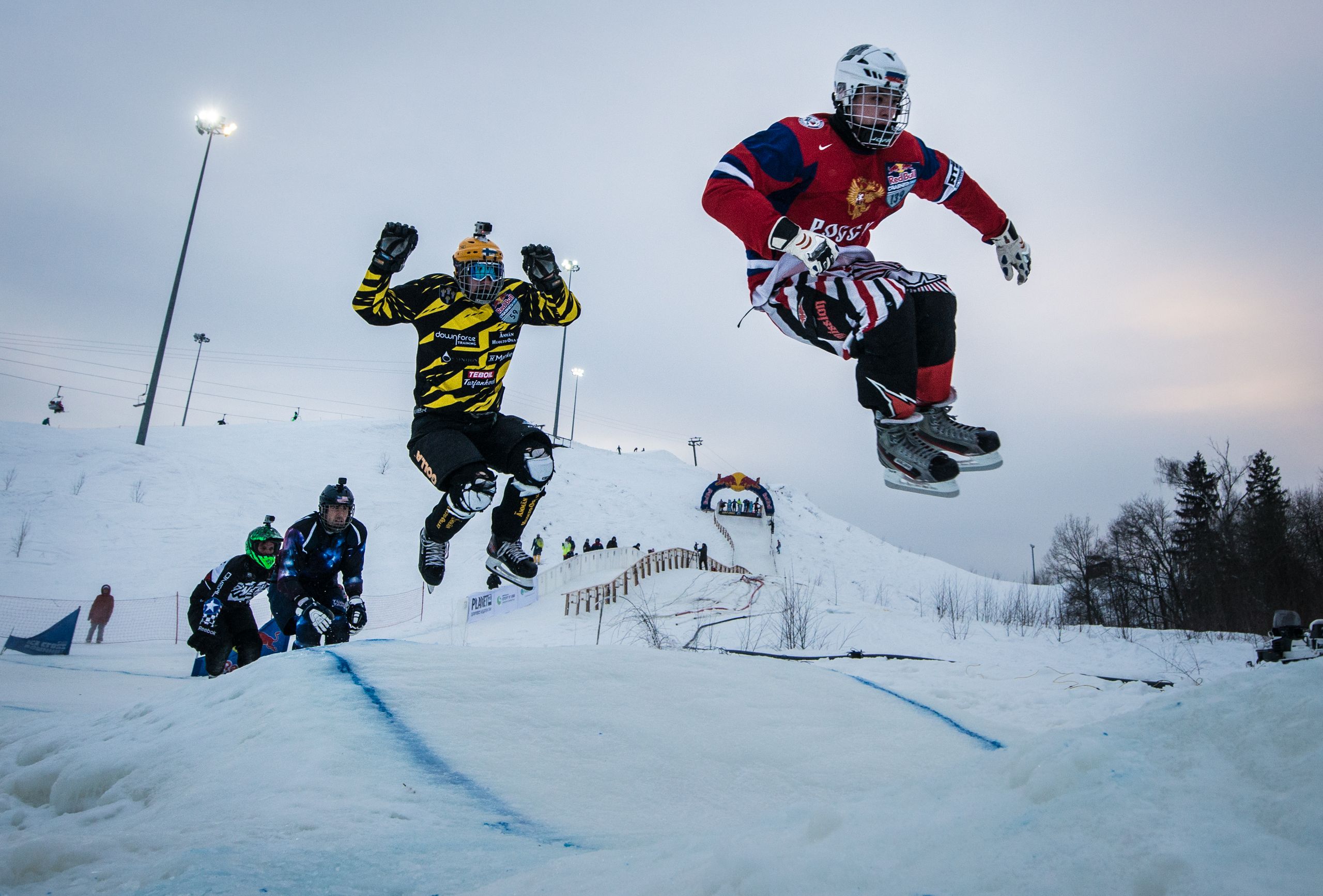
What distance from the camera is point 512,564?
446 centimetres

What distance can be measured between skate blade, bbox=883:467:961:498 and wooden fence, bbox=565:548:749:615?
934cm

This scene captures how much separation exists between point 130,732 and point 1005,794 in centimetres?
308

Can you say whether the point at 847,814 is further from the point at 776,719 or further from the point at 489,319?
the point at 489,319

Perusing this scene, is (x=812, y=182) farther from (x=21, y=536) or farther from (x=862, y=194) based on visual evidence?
(x=21, y=536)

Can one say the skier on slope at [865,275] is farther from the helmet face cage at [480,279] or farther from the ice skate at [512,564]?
the ice skate at [512,564]

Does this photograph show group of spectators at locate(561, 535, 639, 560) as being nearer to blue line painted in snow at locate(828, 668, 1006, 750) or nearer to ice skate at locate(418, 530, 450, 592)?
ice skate at locate(418, 530, 450, 592)

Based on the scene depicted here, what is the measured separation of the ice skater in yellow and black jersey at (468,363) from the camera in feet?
13.4

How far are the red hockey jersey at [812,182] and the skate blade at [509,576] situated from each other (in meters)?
2.47

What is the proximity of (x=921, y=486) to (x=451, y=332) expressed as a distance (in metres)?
2.81

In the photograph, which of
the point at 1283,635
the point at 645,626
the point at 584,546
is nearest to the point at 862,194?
the point at 1283,635

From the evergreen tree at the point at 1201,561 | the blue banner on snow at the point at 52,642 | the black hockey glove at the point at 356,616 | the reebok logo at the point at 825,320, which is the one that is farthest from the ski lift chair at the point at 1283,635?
the evergreen tree at the point at 1201,561

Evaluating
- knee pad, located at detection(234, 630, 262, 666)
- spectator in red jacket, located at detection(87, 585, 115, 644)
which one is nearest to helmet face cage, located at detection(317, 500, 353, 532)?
knee pad, located at detection(234, 630, 262, 666)

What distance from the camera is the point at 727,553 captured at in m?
28.8

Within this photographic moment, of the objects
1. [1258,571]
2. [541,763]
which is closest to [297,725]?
[541,763]
